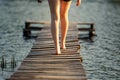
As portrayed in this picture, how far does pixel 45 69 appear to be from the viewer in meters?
6.70

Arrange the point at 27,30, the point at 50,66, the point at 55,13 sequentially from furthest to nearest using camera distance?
the point at 27,30 < the point at 55,13 < the point at 50,66

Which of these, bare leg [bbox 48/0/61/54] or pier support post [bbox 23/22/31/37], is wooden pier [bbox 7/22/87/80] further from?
pier support post [bbox 23/22/31/37]

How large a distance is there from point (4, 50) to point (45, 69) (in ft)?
23.3

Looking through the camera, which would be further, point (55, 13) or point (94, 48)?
point (94, 48)

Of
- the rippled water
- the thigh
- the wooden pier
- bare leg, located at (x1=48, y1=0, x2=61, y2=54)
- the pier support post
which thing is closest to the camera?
the wooden pier

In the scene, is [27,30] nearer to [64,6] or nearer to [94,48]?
[94,48]

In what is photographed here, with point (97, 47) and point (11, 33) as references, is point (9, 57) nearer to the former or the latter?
point (97, 47)

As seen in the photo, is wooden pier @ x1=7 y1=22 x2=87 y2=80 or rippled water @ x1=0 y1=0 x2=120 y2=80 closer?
wooden pier @ x1=7 y1=22 x2=87 y2=80

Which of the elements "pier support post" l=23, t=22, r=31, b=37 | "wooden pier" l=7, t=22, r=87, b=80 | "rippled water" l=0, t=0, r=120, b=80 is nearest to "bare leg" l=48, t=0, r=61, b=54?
"wooden pier" l=7, t=22, r=87, b=80

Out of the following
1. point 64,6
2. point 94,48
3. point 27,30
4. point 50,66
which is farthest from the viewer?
point 27,30

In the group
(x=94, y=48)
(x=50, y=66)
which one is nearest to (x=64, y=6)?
(x=50, y=66)

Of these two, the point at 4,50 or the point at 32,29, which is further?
the point at 32,29

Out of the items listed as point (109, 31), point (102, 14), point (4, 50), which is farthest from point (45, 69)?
point (102, 14)

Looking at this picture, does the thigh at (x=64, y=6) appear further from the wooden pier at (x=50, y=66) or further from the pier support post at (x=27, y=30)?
the pier support post at (x=27, y=30)
